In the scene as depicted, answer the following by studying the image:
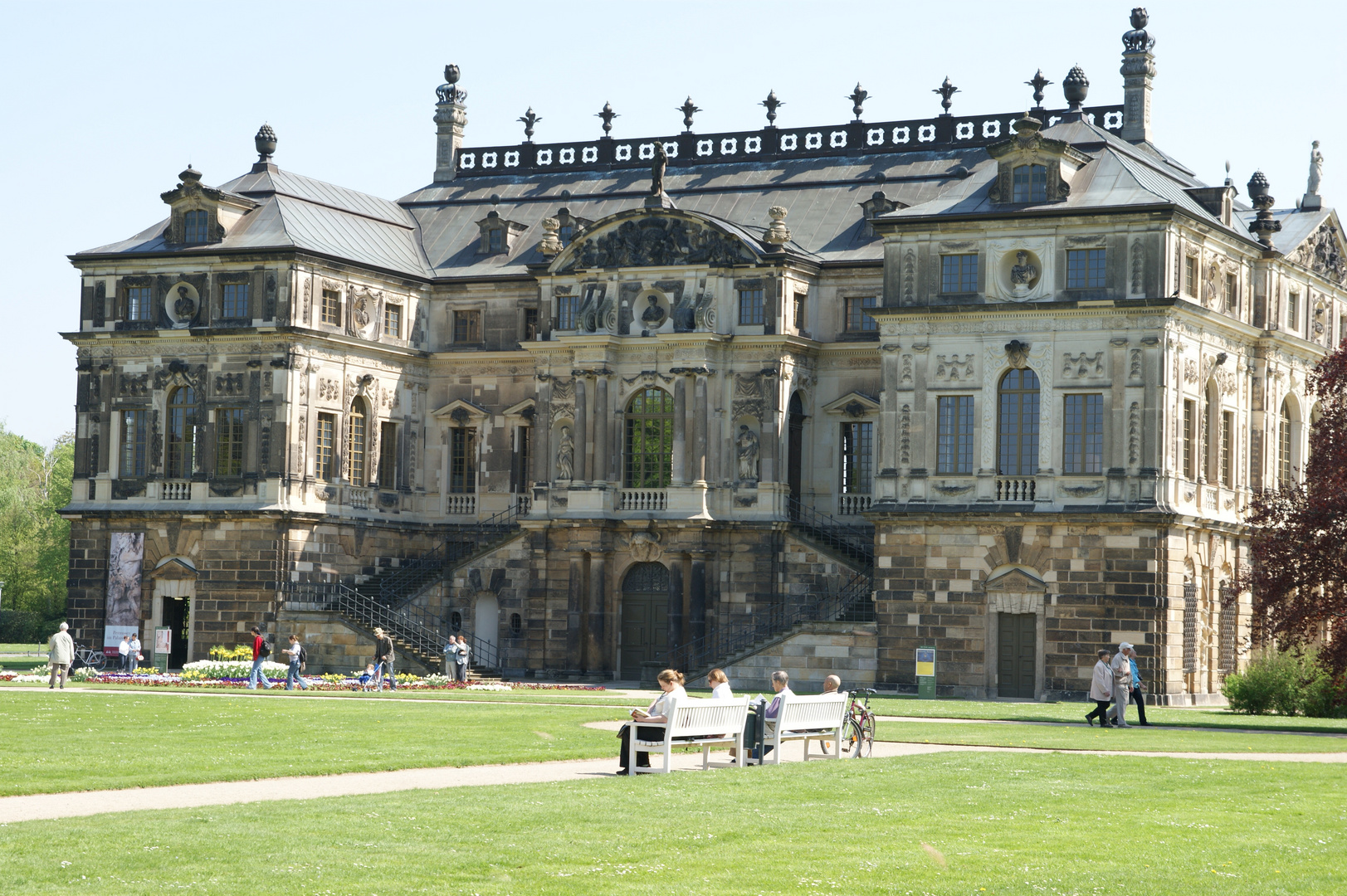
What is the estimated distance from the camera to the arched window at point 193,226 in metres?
62.0

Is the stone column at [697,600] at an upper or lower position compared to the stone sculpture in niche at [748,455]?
lower

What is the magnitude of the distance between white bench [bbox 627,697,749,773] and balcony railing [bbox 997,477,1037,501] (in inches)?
1015

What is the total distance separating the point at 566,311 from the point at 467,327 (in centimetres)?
617

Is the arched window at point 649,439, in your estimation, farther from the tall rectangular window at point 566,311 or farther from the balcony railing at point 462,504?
the balcony railing at point 462,504

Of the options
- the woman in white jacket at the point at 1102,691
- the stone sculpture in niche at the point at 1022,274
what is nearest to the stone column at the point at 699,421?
the stone sculpture in niche at the point at 1022,274

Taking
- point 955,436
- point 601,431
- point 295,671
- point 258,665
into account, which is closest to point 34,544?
point 601,431

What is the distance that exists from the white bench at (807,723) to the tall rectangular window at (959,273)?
25441 millimetres

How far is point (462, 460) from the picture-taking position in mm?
65625

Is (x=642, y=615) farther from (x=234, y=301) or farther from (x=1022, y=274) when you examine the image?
(x=234, y=301)

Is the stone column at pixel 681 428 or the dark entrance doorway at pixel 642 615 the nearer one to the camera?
the stone column at pixel 681 428

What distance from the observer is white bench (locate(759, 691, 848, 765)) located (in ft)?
91.0

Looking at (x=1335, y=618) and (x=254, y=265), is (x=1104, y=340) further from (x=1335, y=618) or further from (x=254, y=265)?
(x=254, y=265)

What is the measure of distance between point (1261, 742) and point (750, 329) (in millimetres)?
27359

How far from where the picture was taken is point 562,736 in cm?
3145
